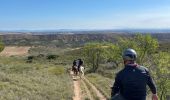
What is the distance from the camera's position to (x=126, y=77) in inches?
285

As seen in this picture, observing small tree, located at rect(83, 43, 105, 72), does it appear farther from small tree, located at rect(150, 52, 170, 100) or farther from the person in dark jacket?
the person in dark jacket

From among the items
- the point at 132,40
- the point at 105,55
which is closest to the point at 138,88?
the point at 132,40

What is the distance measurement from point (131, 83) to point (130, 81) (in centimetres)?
4

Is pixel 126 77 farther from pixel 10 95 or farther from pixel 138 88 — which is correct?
pixel 10 95

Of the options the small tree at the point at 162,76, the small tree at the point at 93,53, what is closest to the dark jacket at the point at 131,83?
the small tree at the point at 162,76

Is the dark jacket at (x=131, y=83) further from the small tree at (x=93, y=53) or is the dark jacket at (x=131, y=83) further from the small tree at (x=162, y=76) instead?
the small tree at (x=93, y=53)

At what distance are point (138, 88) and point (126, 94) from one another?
247 mm

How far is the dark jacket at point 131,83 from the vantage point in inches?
284

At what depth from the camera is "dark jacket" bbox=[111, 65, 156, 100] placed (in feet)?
23.7

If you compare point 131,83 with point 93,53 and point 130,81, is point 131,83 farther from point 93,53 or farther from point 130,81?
point 93,53

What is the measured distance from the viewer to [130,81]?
723 cm

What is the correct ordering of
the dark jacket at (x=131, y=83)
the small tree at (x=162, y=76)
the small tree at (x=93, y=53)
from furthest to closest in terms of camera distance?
the small tree at (x=93, y=53), the small tree at (x=162, y=76), the dark jacket at (x=131, y=83)

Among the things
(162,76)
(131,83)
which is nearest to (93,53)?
(162,76)

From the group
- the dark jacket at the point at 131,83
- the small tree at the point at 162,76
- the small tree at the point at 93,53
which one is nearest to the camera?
the dark jacket at the point at 131,83
